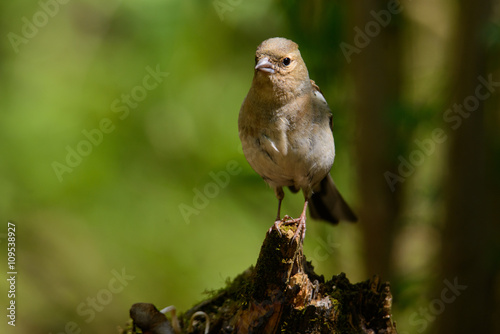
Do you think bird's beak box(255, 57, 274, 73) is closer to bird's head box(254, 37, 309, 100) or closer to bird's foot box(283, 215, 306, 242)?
bird's head box(254, 37, 309, 100)

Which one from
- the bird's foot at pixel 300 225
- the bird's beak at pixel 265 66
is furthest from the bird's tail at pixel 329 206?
the bird's beak at pixel 265 66

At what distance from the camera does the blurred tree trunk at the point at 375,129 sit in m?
5.27

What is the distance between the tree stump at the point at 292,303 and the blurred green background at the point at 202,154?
204cm

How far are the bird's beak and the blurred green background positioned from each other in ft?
5.50

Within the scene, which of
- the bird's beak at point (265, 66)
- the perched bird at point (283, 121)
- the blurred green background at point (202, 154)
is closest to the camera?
the bird's beak at point (265, 66)

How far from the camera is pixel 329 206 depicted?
14.4ft

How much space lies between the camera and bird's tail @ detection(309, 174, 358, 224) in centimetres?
439

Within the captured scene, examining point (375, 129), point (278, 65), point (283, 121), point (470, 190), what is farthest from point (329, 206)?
point (470, 190)

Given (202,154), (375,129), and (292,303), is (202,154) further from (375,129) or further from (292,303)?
(292,303)

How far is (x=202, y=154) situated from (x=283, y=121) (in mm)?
2195

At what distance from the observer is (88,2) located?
18.4 ft

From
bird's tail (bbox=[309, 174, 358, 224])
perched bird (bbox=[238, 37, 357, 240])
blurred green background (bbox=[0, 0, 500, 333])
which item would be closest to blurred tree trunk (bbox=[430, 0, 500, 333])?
blurred green background (bbox=[0, 0, 500, 333])

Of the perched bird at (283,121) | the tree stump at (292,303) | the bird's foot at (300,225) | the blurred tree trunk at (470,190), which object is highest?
the blurred tree trunk at (470,190)

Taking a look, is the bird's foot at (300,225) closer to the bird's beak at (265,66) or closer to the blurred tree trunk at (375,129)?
the bird's beak at (265,66)
